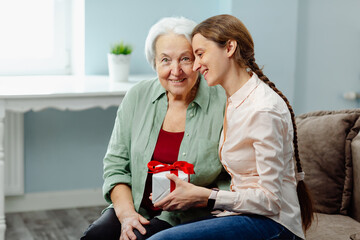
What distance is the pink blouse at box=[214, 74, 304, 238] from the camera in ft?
5.57

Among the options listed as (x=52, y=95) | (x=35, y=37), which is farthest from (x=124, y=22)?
(x=52, y=95)

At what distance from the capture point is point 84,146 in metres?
3.65

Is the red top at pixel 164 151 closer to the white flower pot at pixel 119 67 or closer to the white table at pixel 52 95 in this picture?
the white table at pixel 52 95

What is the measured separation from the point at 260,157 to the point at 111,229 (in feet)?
1.96

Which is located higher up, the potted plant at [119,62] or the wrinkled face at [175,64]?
the wrinkled face at [175,64]

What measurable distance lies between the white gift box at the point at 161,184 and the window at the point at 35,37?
6.52 ft

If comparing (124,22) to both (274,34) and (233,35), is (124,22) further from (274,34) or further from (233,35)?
(233,35)

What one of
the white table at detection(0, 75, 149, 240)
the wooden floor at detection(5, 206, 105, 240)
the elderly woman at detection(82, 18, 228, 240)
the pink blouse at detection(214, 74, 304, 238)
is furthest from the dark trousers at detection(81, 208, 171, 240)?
the wooden floor at detection(5, 206, 105, 240)

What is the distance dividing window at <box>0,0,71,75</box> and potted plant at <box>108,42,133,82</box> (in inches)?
18.8

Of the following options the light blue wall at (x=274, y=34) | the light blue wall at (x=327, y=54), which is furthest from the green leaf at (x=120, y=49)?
the light blue wall at (x=327, y=54)

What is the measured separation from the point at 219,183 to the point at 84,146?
5.78ft

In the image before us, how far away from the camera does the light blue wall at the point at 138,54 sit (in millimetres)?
3543

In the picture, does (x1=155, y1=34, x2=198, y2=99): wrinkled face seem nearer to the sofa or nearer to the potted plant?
the sofa

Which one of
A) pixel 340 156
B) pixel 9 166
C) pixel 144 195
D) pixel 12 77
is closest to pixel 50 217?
pixel 9 166
